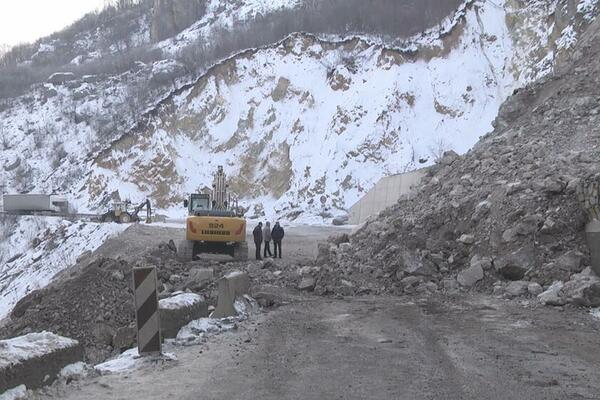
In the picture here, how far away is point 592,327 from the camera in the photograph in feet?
24.1

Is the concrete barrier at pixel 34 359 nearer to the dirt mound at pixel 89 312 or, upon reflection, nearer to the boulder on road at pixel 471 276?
the dirt mound at pixel 89 312

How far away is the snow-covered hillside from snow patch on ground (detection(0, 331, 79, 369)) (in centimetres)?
3546

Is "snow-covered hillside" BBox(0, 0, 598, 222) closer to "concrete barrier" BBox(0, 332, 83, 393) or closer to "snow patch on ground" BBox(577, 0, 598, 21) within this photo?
"snow patch on ground" BBox(577, 0, 598, 21)

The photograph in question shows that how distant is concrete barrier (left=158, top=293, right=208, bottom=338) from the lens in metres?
6.84

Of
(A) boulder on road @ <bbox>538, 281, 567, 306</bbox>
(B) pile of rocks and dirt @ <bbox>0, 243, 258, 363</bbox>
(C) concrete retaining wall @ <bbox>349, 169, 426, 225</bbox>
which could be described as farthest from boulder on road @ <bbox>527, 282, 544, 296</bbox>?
(C) concrete retaining wall @ <bbox>349, 169, 426, 225</bbox>

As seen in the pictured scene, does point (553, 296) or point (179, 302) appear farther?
point (553, 296)

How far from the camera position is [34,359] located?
188 inches

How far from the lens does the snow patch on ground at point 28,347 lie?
4.61m

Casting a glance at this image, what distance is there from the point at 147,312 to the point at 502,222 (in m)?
7.43

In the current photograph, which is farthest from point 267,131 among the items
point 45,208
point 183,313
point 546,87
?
point 183,313

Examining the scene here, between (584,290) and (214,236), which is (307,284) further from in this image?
(214,236)

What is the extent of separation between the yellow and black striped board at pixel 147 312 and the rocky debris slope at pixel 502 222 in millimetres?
5285

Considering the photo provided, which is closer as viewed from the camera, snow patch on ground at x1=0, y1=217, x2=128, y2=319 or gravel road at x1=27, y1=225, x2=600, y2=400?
gravel road at x1=27, y1=225, x2=600, y2=400

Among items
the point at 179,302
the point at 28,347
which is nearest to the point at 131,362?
the point at 28,347
